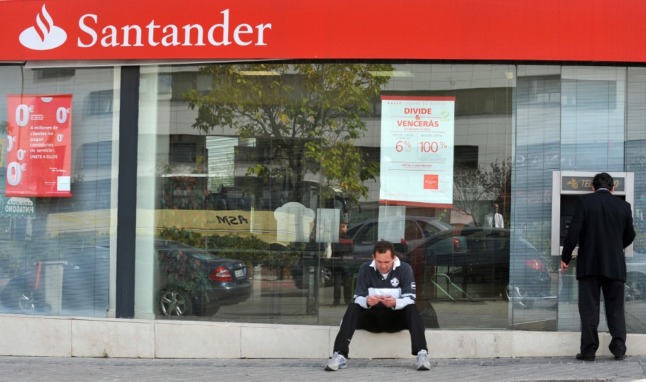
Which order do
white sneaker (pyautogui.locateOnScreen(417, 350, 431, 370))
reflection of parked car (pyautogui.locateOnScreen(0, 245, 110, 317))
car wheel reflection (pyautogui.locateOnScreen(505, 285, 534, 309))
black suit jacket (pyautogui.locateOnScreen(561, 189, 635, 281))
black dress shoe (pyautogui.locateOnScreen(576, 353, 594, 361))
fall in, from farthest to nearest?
reflection of parked car (pyautogui.locateOnScreen(0, 245, 110, 317)) < car wheel reflection (pyautogui.locateOnScreen(505, 285, 534, 309)) < black dress shoe (pyautogui.locateOnScreen(576, 353, 594, 361)) < black suit jacket (pyautogui.locateOnScreen(561, 189, 635, 281)) < white sneaker (pyautogui.locateOnScreen(417, 350, 431, 370))

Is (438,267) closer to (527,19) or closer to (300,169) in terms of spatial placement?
(300,169)

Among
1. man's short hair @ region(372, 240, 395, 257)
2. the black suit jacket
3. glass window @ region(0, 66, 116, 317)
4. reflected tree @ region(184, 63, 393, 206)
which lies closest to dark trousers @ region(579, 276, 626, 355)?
the black suit jacket

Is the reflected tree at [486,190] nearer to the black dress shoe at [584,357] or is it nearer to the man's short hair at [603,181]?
the man's short hair at [603,181]

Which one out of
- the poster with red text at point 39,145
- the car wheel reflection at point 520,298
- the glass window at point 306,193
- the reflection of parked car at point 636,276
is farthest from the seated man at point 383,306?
the poster with red text at point 39,145

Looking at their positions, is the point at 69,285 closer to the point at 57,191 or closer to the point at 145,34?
the point at 57,191

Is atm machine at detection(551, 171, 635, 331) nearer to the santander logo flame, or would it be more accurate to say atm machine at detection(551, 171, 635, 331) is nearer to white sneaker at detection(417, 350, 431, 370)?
white sneaker at detection(417, 350, 431, 370)

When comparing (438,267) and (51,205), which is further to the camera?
(51,205)

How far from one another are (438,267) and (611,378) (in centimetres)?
206

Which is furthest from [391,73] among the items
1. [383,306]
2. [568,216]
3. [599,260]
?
[599,260]

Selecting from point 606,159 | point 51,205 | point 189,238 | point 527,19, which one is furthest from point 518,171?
point 51,205

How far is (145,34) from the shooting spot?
8.93m

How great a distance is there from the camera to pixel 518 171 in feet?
28.6

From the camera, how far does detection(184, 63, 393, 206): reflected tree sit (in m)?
8.84

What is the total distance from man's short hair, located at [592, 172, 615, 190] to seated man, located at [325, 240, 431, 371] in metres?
1.91
